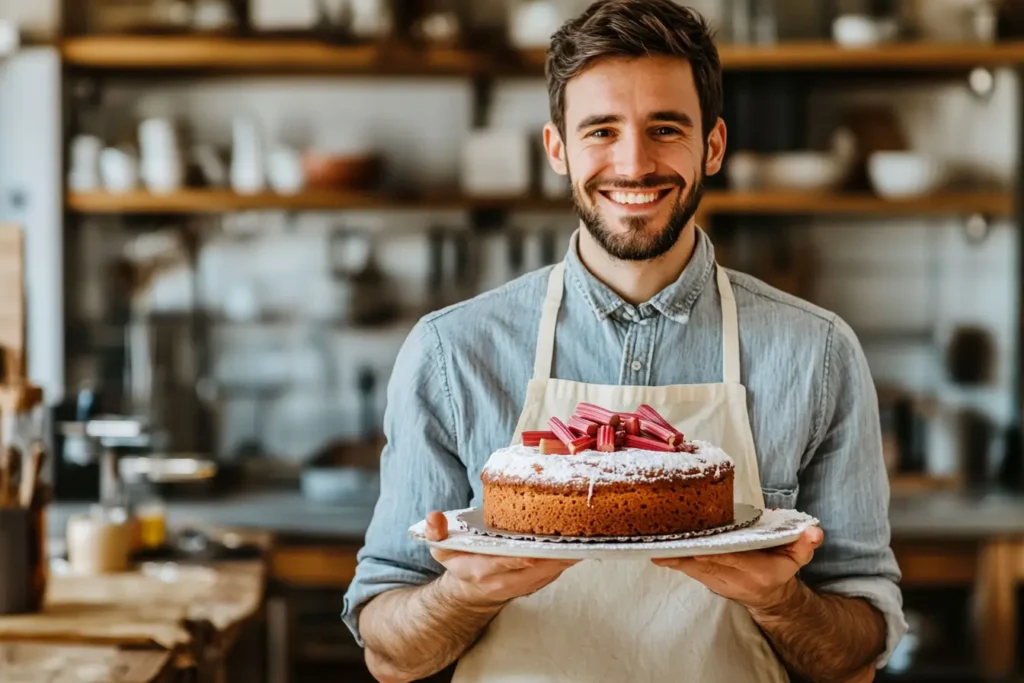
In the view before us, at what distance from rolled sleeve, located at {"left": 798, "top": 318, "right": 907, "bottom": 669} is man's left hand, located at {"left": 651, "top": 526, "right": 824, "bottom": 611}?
11.1 inches

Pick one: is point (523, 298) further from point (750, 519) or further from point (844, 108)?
point (844, 108)

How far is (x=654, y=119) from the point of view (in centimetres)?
157

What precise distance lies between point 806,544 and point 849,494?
0.33m

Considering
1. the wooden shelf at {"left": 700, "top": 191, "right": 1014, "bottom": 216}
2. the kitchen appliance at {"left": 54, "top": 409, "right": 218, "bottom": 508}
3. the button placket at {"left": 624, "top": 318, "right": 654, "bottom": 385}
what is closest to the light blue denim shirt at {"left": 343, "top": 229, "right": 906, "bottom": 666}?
the button placket at {"left": 624, "top": 318, "right": 654, "bottom": 385}

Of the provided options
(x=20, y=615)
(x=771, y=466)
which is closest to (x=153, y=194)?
(x=20, y=615)

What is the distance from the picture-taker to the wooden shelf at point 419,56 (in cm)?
412

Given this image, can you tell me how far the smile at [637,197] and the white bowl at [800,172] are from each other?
2720 mm

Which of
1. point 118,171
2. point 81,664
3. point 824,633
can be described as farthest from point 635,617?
point 118,171

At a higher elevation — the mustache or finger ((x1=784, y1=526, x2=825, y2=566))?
the mustache

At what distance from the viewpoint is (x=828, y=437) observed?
167 cm

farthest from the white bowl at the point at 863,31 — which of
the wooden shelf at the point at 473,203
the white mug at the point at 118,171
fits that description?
the white mug at the point at 118,171

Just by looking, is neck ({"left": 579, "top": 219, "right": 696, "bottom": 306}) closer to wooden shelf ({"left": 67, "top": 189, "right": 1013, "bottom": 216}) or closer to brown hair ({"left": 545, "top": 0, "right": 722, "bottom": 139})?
brown hair ({"left": 545, "top": 0, "right": 722, "bottom": 139})

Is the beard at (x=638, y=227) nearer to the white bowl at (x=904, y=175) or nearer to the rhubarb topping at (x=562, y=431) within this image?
the rhubarb topping at (x=562, y=431)

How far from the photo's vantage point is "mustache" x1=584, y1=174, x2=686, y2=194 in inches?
60.9
